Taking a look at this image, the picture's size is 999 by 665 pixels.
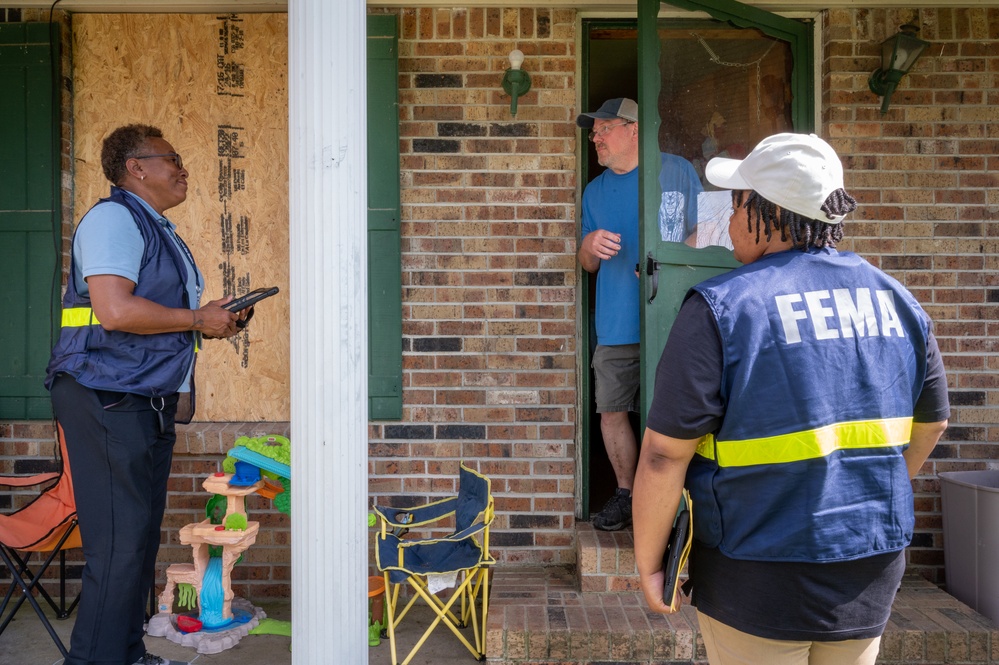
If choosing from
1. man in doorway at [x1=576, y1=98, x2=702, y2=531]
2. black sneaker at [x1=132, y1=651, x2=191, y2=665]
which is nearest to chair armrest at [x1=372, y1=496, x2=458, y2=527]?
man in doorway at [x1=576, y1=98, x2=702, y2=531]

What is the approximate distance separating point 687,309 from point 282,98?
3.07 meters

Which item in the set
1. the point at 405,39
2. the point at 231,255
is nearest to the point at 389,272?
the point at 231,255

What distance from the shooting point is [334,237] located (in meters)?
2.31

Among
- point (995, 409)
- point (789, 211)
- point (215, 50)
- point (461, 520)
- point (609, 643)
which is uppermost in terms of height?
point (215, 50)

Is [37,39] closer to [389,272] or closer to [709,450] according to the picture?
[389,272]

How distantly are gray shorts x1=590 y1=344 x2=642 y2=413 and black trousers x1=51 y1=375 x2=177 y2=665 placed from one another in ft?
6.79

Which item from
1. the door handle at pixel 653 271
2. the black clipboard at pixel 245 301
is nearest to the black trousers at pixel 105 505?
the black clipboard at pixel 245 301

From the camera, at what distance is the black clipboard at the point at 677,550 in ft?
5.74

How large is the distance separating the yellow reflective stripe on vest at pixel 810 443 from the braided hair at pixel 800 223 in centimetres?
40

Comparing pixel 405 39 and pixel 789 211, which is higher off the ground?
pixel 405 39

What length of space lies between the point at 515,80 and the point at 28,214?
252 centimetres

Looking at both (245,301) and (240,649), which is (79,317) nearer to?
(245,301)

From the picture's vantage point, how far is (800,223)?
68.1 inches

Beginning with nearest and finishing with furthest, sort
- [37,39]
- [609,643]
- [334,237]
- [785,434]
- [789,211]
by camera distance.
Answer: [785,434] < [789,211] < [334,237] < [609,643] < [37,39]
